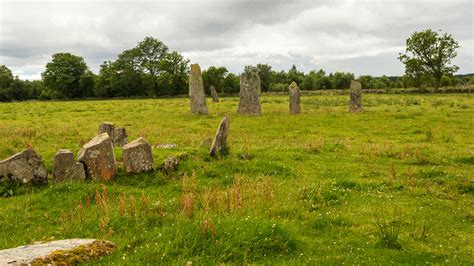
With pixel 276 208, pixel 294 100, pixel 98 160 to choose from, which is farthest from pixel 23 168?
pixel 294 100

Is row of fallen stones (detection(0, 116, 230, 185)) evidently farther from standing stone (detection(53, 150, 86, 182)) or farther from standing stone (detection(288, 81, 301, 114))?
standing stone (detection(288, 81, 301, 114))

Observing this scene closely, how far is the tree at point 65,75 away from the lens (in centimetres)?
9275

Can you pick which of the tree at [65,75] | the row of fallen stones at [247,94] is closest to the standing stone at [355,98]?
the row of fallen stones at [247,94]

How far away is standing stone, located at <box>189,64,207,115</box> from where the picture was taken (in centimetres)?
3103

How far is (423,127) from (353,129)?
13.3 feet

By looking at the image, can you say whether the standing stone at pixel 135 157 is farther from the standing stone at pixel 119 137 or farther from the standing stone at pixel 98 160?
the standing stone at pixel 119 137

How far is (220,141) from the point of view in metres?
14.4

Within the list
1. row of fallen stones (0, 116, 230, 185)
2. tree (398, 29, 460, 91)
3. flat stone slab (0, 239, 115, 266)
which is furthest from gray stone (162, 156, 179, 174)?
tree (398, 29, 460, 91)

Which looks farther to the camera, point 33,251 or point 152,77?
point 152,77

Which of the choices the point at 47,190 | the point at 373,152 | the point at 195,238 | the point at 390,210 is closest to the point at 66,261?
the point at 195,238

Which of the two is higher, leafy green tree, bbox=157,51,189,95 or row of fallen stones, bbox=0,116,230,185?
leafy green tree, bbox=157,51,189,95

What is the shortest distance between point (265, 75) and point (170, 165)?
103 m

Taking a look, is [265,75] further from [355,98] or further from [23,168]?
[23,168]

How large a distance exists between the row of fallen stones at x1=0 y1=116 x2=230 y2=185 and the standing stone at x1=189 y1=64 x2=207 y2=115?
18659 mm
